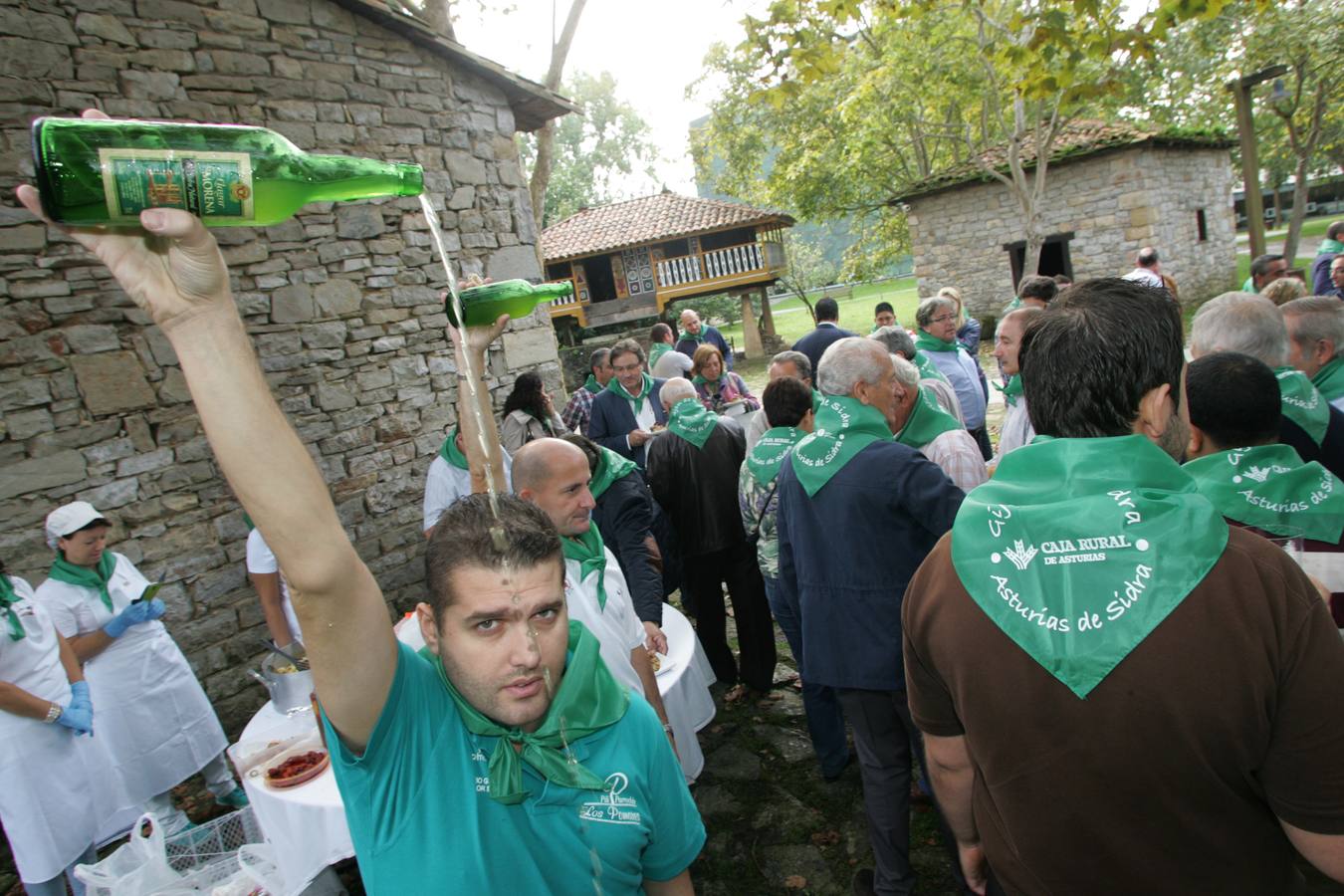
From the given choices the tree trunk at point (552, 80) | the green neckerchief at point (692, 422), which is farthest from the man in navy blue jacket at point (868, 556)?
the tree trunk at point (552, 80)

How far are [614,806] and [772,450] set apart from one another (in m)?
2.51

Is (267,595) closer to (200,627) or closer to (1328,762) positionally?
(200,627)

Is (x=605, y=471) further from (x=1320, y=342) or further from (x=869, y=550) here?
(x=1320, y=342)

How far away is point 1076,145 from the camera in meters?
17.4

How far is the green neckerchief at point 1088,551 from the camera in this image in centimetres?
129

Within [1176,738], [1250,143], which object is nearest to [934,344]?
[1176,738]

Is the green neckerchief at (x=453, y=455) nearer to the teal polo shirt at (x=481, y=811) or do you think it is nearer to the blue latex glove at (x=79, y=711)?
the blue latex glove at (x=79, y=711)

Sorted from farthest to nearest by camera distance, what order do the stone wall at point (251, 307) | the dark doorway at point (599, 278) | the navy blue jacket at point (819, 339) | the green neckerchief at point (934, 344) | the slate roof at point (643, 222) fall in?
the dark doorway at point (599, 278), the slate roof at point (643, 222), the navy blue jacket at point (819, 339), the green neckerchief at point (934, 344), the stone wall at point (251, 307)

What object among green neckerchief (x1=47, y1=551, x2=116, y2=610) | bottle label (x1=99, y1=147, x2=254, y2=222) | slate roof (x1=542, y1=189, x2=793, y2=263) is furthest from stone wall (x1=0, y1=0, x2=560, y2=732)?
slate roof (x1=542, y1=189, x2=793, y2=263)

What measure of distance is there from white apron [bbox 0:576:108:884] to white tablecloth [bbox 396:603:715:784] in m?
1.80

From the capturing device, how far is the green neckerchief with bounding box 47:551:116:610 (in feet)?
13.2

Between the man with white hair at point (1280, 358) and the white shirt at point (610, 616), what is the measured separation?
2.55m

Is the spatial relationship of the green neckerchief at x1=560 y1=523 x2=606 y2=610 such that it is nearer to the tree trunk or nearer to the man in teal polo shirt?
the man in teal polo shirt

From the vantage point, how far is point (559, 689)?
5.07 ft
